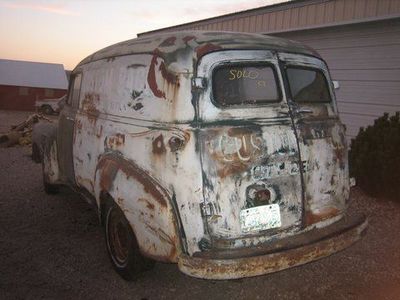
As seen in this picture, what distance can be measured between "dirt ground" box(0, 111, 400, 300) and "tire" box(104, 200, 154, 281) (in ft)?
0.44

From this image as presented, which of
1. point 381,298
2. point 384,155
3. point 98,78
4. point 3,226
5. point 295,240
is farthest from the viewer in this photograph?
point 384,155

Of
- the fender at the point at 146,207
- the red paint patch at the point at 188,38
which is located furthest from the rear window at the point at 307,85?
the fender at the point at 146,207

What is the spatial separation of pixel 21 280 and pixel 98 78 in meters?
2.21

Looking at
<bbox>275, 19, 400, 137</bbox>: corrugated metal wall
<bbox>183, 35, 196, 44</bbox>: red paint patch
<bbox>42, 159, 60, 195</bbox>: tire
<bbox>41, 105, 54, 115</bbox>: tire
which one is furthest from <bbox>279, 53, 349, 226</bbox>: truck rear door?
<bbox>41, 105, 54, 115</bbox>: tire

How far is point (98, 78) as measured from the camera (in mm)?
4469

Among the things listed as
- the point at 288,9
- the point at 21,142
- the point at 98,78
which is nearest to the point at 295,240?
the point at 98,78

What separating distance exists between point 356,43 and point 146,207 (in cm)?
726

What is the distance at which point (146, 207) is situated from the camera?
3256 mm

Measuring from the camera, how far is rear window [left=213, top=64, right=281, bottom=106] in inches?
128

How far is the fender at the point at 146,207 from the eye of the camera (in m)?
3.10

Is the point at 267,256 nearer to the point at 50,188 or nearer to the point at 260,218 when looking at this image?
the point at 260,218

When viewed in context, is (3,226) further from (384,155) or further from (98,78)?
(384,155)

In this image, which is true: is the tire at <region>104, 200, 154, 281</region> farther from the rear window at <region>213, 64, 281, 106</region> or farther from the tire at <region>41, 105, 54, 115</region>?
the tire at <region>41, 105, 54, 115</region>

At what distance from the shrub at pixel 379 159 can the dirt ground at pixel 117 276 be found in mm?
768
